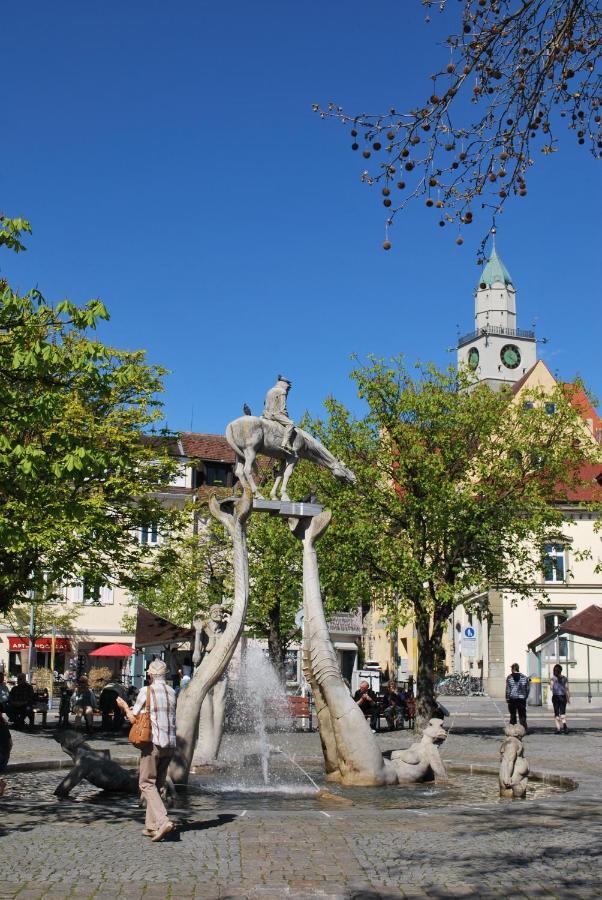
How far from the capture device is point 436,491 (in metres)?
25.6

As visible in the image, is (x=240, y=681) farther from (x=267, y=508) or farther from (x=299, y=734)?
(x=299, y=734)

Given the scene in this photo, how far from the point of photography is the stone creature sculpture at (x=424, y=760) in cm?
1470

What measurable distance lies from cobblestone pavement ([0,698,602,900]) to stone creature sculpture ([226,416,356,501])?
569 cm

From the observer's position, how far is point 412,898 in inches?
286

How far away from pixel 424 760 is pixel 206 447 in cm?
4984

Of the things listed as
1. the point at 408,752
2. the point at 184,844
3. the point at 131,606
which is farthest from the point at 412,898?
the point at 131,606

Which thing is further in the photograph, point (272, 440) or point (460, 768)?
point (460, 768)

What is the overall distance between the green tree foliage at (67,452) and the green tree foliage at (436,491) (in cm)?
514

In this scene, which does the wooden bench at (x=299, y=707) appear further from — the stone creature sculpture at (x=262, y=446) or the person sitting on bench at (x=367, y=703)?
the stone creature sculpture at (x=262, y=446)

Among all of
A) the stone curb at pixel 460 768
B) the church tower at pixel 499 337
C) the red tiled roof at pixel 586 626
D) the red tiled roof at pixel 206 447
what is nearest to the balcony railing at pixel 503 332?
the church tower at pixel 499 337

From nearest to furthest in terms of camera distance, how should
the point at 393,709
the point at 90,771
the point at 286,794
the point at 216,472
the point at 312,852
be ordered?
the point at 312,852 → the point at 90,771 → the point at 286,794 → the point at 393,709 → the point at 216,472

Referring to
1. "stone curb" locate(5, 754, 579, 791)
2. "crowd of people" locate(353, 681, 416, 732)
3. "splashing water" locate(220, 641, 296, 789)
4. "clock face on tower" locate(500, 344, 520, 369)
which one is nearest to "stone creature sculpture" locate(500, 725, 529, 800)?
"stone curb" locate(5, 754, 579, 791)

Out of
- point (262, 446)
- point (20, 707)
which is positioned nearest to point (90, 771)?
point (262, 446)

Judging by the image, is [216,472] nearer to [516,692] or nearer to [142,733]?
[516,692]
